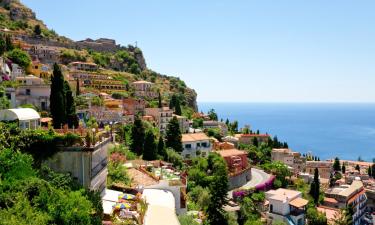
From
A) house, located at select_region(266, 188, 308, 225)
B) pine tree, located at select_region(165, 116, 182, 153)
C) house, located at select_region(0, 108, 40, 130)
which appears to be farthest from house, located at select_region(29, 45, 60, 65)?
house, located at select_region(0, 108, 40, 130)

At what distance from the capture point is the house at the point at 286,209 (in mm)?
35062

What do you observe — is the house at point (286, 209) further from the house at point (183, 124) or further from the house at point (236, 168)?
the house at point (183, 124)

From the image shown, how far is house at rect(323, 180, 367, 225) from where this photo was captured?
43969 millimetres

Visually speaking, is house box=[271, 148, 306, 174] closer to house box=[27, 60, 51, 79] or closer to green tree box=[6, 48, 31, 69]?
house box=[27, 60, 51, 79]

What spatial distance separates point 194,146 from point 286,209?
14599 mm

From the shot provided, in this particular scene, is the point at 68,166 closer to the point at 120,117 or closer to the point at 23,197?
the point at 23,197

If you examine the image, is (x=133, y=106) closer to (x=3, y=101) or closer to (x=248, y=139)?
(x=248, y=139)

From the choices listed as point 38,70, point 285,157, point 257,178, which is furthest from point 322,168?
point 38,70

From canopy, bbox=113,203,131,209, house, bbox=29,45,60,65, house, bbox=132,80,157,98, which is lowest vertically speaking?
canopy, bbox=113,203,131,209

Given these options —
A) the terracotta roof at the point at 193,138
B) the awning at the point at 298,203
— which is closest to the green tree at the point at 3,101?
the terracotta roof at the point at 193,138

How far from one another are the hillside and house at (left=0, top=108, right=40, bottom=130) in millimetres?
49358

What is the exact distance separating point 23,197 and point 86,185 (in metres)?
2.94

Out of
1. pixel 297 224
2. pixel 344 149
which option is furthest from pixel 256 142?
pixel 344 149

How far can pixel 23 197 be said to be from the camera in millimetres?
11961
